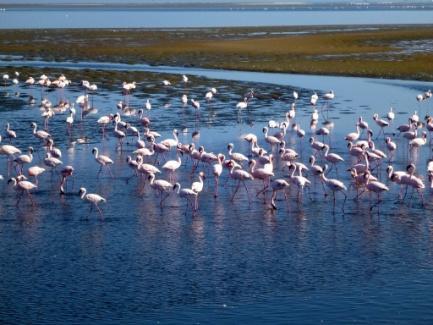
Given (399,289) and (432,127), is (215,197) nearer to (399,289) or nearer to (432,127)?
(399,289)

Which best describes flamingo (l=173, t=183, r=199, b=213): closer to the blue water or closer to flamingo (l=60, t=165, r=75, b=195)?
flamingo (l=60, t=165, r=75, b=195)

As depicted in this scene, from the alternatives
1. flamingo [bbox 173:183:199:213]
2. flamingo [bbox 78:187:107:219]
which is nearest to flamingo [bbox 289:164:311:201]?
flamingo [bbox 173:183:199:213]

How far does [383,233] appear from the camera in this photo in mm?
14195

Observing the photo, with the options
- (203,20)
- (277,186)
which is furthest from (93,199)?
(203,20)

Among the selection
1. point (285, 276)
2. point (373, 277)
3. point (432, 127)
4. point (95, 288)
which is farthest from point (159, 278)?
point (432, 127)

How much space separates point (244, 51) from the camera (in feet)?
168

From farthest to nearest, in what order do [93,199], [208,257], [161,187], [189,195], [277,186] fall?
[161,187], [277,186], [189,195], [93,199], [208,257]

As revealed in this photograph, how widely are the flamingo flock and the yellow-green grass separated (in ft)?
52.1

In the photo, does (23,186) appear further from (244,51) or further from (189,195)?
(244,51)

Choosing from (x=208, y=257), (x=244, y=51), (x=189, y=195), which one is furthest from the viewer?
(x=244, y=51)

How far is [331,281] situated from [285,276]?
0.62m

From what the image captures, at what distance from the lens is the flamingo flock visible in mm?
16453

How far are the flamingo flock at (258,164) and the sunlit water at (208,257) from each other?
18 centimetres

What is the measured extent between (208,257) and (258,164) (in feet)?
21.2
